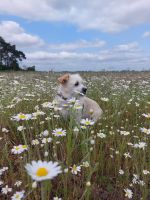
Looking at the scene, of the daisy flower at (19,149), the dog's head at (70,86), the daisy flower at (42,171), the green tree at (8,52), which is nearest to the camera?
the daisy flower at (42,171)

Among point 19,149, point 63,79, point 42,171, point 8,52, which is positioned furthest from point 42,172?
point 8,52

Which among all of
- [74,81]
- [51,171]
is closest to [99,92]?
[74,81]

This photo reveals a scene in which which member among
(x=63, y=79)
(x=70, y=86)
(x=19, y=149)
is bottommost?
(x=19, y=149)

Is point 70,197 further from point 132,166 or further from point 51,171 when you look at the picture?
point 51,171

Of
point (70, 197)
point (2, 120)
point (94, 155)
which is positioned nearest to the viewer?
point (70, 197)

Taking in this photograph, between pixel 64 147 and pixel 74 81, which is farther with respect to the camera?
pixel 74 81

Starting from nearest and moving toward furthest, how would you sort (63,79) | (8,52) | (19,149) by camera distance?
(19,149), (63,79), (8,52)

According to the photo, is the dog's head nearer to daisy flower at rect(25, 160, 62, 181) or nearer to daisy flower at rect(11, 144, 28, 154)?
daisy flower at rect(11, 144, 28, 154)

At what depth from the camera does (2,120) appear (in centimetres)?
494

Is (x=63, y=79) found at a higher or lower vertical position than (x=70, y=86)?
higher

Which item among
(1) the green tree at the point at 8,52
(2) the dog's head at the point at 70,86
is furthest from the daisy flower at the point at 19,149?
(1) the green tree at the point at 8,52

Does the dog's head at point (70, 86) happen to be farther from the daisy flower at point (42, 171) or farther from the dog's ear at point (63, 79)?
the daisy flower at point (42, 171)

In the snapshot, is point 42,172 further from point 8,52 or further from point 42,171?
point 8,52

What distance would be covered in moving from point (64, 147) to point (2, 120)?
1.79m
